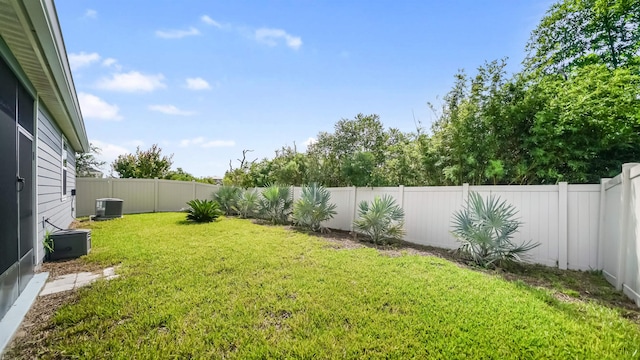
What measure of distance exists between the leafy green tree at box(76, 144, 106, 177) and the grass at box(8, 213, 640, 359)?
60.3 feet

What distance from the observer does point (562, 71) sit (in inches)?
370

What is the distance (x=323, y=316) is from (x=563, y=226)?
4537 millimetres

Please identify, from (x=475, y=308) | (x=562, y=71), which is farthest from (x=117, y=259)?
(x=562, y=71)

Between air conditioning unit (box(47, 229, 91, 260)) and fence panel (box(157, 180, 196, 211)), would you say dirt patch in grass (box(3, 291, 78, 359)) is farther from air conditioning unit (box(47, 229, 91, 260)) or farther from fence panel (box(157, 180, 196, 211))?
fence panel (box(157, 180, 196, 211))

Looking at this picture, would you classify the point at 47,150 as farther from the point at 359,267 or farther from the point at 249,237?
the point at 359,267

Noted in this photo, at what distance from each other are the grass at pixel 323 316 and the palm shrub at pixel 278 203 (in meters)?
5.19

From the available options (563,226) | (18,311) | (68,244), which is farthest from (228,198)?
(563,226)

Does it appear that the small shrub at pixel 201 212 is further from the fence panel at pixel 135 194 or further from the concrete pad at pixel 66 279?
the concrete pad at pixel 66 279

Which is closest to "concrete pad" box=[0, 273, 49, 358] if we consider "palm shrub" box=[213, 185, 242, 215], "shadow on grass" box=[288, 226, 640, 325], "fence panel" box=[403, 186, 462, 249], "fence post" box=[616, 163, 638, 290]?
"shadow on grass" box=[288, 226, 640, 325]

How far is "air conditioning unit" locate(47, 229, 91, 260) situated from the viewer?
4.61m

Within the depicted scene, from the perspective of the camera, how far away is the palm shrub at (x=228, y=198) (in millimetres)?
11906

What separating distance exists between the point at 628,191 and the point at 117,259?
759cm

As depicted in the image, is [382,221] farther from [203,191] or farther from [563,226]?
[203,191]

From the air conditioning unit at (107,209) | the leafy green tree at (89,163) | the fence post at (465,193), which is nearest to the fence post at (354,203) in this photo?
the fence post at (465,193)
